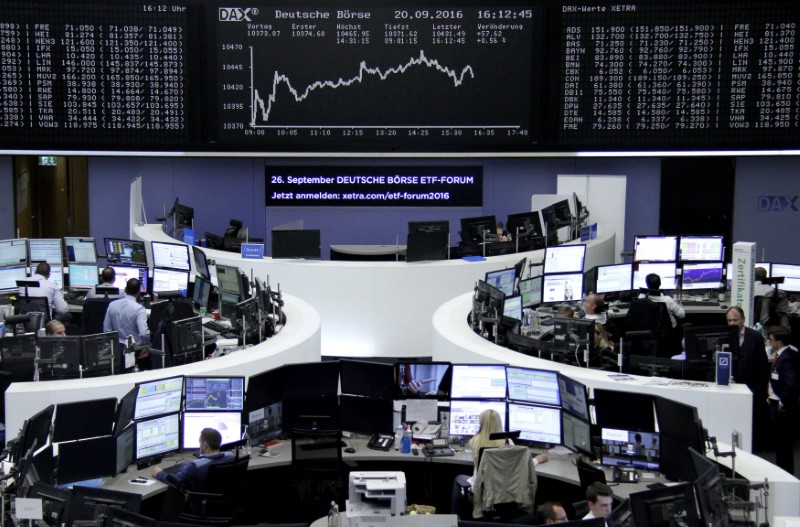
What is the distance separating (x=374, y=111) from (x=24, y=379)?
605 centimetres

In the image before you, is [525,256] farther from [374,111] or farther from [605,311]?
[374,111]

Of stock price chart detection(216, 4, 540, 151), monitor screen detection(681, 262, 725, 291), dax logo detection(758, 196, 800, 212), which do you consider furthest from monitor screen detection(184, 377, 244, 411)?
dax logo detection(758, 196, 800, 212)

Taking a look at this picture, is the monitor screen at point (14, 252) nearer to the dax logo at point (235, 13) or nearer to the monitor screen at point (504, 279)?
the dax logo at point (235, 13)

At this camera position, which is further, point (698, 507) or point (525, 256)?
point (525, 256)

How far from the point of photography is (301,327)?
9.17m

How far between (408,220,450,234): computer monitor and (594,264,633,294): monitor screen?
175cm

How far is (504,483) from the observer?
21.3 feet

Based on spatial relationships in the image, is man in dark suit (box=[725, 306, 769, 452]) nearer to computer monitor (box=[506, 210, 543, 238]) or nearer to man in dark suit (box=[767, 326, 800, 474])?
man in dark suit (box=[767, 326, 800, 474])

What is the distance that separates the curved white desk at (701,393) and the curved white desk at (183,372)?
3.71 feet

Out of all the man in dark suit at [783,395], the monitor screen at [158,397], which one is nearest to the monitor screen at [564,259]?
the man in dark suit at [783,395]

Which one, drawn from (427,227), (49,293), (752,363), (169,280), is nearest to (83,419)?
(49,293)

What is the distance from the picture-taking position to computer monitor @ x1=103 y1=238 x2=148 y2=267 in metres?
12.0

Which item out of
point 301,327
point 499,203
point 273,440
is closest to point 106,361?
point 273,440

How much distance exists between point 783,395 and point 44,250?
Answer: 7787mm
